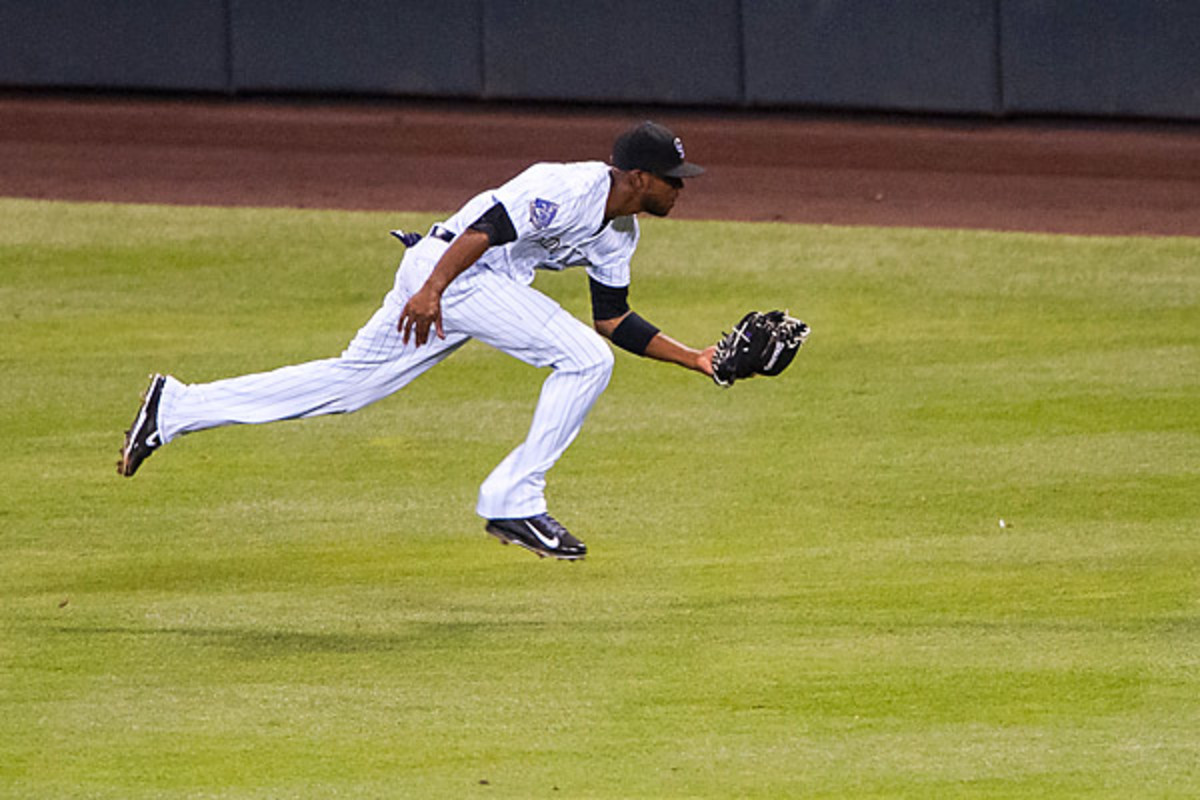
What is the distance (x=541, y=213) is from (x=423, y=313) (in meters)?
0.50

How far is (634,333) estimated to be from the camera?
7.12m

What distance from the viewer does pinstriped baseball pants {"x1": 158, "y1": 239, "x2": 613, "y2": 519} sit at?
6711mm

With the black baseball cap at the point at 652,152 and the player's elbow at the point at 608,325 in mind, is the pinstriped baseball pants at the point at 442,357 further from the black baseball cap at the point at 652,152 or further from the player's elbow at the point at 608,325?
the black baseball cap at the point at 652,152

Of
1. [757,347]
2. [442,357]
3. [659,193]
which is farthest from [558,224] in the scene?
[757,347]

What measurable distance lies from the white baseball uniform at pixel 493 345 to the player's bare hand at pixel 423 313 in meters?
0.23

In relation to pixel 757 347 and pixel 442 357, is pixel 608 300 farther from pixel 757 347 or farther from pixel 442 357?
pixel 442 357

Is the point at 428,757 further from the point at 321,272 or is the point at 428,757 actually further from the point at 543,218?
the point at 321,272

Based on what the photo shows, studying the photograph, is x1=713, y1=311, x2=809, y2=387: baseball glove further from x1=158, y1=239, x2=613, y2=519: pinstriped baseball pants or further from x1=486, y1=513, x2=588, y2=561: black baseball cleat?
x1=486, y1=513, x2=588, y2=561: black baseball cleat

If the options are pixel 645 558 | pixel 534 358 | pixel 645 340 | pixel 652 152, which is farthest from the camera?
pixel 645 558

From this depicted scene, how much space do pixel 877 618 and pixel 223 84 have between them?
1247 centimetres

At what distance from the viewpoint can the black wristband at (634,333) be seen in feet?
23.3

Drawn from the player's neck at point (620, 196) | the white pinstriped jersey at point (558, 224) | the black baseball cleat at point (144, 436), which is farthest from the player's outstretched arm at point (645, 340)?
the black baseball cleat at point (144, 436)

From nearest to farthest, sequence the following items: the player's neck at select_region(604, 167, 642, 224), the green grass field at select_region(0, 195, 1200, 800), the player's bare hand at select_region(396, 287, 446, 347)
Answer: the green grass field at select_region(0, 195, 1200, 800)
the player's bare hand at select_region(396, 287, 446, 347)
the player's neck at select_region(604, 167, 642, 224)

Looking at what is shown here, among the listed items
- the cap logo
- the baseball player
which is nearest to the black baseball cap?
the baseball player
